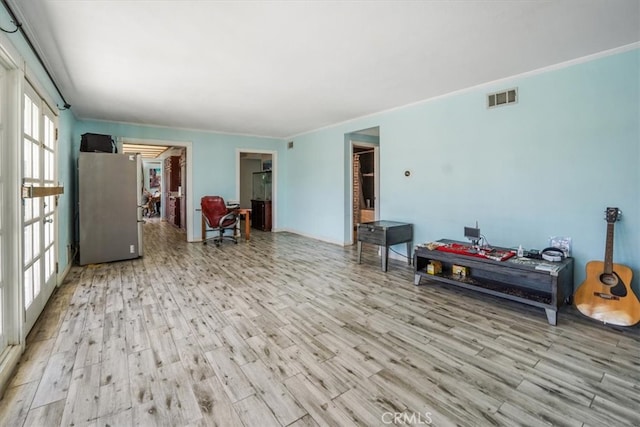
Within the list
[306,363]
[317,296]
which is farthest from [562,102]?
[306,363]

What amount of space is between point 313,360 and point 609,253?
2732 mm

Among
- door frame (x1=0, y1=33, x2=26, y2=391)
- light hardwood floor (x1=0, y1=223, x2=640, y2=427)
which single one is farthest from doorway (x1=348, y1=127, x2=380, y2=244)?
door frame (x1=0, y1=33, x2=26, y2=391)

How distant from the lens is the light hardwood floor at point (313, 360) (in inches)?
59.6

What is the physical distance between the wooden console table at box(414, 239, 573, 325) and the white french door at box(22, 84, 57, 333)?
3694mm

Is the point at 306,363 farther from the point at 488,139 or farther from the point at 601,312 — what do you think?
the point at 488,139

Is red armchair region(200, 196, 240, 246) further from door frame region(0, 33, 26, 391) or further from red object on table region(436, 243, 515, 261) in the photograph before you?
red object on table region(436, 243, 515, 261)

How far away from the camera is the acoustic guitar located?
2.41 meters

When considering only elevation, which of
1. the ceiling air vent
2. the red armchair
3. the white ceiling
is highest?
the white ceiling

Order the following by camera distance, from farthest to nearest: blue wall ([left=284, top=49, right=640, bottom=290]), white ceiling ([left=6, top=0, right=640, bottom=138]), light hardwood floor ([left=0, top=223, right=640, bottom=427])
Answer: blue wall ([left=284, top=49, right=640, bottom=290]) → white ceiling ([left=6, top=0, right=640, bottom=138]) → light hardwood floor ([left=0, top=223, right=640, bottom=427])

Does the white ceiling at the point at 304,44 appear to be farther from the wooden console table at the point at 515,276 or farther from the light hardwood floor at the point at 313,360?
the light hardwood floor at the point at 313,360

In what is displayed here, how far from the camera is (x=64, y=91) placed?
12.3 feet

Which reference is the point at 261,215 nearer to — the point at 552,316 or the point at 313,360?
the point at 313,360

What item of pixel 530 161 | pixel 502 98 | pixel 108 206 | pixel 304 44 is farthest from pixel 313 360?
pixel 108 206

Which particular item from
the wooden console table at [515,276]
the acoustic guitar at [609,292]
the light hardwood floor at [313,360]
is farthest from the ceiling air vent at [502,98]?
the light hardwood floor at [313,360]
